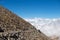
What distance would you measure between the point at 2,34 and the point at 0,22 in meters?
6.81

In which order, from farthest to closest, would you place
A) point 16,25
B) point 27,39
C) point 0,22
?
point 16,25 < point 0,22 < point 27,39

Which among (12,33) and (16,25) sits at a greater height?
(16,25)

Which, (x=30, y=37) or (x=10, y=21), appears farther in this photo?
(x=10, y=21)

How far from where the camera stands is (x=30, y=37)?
4250 cm

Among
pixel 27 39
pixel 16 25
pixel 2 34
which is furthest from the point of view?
pixel 16 25

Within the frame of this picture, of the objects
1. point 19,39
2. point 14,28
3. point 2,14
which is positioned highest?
point 2,14

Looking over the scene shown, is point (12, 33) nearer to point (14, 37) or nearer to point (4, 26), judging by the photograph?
point (14, 37)

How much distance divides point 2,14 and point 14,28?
6.02 metres

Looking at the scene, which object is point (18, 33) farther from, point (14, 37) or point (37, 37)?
point (37, 37)

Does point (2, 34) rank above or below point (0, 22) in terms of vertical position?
below

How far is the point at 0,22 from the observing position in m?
44.1

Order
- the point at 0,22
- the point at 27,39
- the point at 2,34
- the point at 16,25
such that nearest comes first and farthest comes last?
the point at 2,34
the point at 27,39
the point at 0,22
the point at 16,25

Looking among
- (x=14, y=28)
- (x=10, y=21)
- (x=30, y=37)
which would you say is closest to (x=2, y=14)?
(x=10, y=21)

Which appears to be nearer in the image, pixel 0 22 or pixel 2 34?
pixel 2 34
